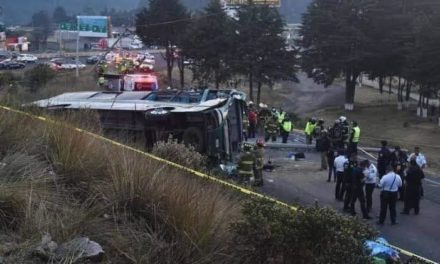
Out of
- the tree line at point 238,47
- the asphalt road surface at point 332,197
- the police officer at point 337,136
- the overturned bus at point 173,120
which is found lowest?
the asphalt road surface at point 332,197

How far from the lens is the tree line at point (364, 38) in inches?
1984

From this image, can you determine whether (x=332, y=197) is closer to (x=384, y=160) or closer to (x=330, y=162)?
(x=384, y=160)

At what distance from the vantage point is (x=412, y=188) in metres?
14.5

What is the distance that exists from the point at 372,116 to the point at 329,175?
117 ft

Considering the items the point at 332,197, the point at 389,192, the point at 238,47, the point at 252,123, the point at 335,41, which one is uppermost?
the point at 335,41

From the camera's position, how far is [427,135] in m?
40.2

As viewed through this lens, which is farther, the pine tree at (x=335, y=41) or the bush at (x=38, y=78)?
the pine tree at (x=335, y=41)

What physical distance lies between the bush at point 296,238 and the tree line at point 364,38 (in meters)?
44.1

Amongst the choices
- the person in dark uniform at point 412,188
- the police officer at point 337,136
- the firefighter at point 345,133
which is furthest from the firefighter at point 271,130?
the person in dark uniform at point 412,188

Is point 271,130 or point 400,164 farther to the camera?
point 271,130

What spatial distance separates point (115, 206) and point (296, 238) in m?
1.51

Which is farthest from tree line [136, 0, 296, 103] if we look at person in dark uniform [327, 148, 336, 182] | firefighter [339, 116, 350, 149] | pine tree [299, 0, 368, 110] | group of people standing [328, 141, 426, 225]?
group of people standing [328, 141, 426, 225]

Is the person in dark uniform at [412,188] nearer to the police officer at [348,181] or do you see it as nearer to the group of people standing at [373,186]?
the group of people standing at [373,186]

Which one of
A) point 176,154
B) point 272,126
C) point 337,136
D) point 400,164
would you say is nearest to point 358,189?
point 400,164
